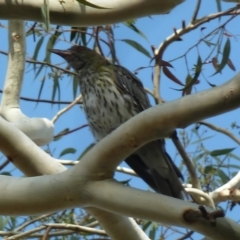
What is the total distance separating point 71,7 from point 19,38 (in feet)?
2.31

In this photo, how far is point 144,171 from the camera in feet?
7.73

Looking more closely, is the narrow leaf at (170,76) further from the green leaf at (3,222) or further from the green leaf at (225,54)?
the green leaf at (3,222)

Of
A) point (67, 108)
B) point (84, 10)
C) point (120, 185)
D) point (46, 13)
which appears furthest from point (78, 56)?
point (120, 185)

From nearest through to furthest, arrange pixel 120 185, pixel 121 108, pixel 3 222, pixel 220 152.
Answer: pixel 120 185, pixel 121 108, pixel 220 152, pixel 3 222

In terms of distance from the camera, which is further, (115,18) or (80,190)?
(115,18)

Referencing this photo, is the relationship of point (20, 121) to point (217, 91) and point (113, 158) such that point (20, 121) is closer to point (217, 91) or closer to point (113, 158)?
point (113, 158)

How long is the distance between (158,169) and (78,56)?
81 cm

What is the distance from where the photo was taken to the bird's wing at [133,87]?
2521mm

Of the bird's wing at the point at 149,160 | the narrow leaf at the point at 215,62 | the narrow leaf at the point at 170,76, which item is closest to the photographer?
the bird's wing at the point at 149,160

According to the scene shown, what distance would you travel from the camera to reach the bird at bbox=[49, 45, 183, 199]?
7.43 ft

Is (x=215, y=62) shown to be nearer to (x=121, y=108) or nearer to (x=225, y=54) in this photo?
(x=225, y=54)

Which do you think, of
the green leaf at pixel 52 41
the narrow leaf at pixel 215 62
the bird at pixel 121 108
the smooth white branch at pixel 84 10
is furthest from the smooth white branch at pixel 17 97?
the narrow leaf at pixel 215 62

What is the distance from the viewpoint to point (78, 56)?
291 centimetres

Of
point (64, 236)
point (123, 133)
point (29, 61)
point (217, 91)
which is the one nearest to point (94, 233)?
point (64, 236)
